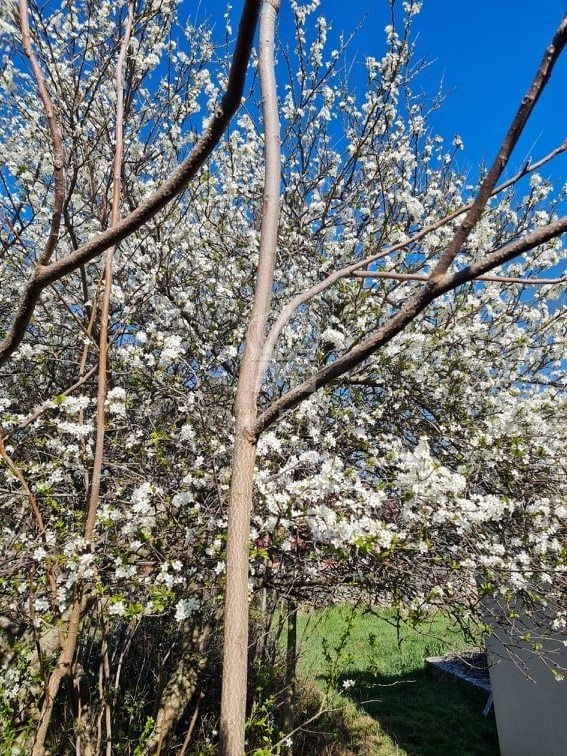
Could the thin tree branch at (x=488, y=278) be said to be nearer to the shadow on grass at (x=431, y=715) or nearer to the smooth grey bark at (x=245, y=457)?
the smooth grey bark at (x=245, y=457)

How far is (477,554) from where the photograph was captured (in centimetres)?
326

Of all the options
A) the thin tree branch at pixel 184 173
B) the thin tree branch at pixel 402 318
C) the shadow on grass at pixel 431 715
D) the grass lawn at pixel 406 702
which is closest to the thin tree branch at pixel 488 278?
the thin tree branch at pixel 402 318

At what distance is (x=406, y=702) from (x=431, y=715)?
473 mm

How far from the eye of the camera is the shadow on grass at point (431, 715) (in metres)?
6.07

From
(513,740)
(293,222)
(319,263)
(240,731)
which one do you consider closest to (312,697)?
(513,740)

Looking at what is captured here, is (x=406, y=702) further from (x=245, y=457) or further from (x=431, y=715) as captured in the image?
(x=245, y=457)

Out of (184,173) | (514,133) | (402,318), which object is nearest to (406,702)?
(402,318)

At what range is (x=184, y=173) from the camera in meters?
0.88

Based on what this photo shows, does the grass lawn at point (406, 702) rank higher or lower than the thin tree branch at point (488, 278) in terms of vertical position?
lower

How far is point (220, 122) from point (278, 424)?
2.68 meters

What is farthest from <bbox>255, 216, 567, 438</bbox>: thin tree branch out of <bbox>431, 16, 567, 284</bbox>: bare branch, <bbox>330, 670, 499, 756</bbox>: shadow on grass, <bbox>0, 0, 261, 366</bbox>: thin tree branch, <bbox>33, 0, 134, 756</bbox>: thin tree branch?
<bbox>330, 670, 499, 756</bbox>: shadow on grass

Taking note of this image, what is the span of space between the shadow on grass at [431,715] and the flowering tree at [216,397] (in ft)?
9.30

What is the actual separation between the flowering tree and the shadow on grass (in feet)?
9.30

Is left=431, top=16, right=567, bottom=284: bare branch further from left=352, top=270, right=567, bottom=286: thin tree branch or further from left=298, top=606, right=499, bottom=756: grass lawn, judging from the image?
left=298, top=606, right=499, bottom=756: grass lawn
